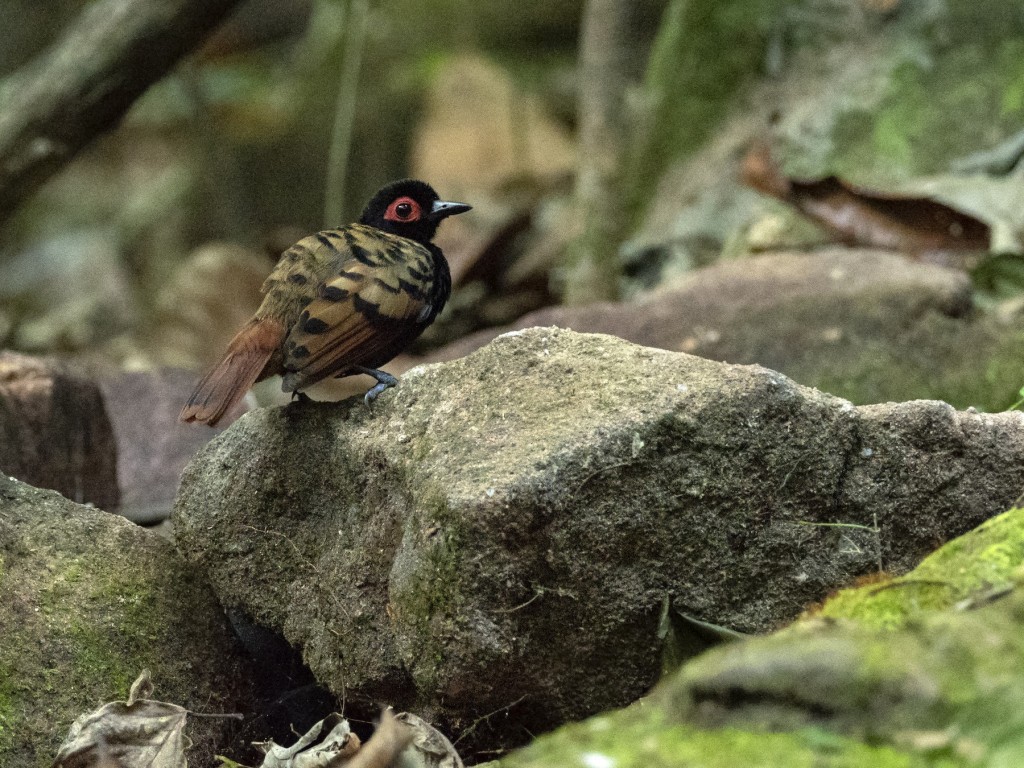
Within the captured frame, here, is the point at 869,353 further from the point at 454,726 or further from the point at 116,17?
the point at 116,17

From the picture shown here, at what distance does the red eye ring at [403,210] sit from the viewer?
161 inches

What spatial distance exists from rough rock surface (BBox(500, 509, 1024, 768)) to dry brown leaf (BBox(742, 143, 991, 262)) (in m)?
4.16

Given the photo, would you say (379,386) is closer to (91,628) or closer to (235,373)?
(235,373)

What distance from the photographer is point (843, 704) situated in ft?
5.81

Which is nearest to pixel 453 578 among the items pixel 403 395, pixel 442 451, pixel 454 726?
pixel 442 451

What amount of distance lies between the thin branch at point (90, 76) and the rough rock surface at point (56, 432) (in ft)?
5.04

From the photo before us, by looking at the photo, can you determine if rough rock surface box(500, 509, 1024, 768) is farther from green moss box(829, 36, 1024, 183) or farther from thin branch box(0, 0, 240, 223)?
green moss box(829, 36, 1024, 183)

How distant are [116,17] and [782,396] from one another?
13.9ft

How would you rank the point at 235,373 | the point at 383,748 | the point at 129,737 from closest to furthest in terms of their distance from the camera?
the point at 383,748
the point at 129,737
the point at 235,373

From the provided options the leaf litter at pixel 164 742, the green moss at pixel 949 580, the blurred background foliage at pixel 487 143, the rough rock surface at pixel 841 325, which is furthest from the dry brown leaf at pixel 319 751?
the blurred background foliage at pixel 487 143

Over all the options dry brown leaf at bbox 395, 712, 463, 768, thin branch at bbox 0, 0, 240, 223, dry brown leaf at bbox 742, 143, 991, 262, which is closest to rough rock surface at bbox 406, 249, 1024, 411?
dry brown leaf at bbox 742, 143, 991, 262

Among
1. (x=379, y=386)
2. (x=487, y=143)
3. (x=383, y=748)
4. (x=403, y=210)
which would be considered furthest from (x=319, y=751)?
(x=487, y=143)

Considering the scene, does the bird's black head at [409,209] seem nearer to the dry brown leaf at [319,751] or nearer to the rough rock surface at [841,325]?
the rough rock surface at [841,325]

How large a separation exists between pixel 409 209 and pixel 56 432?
5.14 feet
